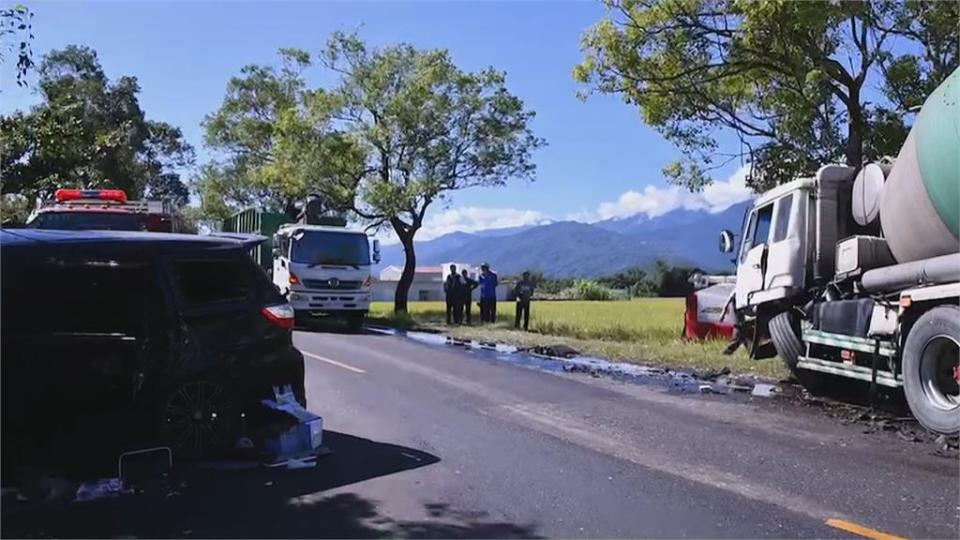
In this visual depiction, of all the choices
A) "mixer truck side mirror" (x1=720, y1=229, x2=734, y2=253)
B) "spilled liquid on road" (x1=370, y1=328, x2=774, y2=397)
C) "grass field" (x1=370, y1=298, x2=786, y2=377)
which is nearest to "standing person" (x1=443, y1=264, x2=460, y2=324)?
"grass field" (x1=370, y1=298, x2=786, y2=377)

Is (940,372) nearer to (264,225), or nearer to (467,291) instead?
(467,291)

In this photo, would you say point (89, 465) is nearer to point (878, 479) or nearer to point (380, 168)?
point (878, 479)

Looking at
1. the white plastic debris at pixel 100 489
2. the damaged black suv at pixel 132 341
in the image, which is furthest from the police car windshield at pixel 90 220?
the white plastic debris at pixel 100 489

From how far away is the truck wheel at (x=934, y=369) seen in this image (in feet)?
24.7

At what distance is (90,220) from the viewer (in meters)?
13.9

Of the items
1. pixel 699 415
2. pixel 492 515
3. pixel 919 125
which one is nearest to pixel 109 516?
pixel 492 515

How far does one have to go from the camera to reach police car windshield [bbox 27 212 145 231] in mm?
13523

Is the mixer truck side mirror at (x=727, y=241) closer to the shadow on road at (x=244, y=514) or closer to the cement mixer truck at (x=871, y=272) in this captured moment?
the cement mixer truck at (x=871, y=272)

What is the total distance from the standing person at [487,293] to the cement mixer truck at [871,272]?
11.6m

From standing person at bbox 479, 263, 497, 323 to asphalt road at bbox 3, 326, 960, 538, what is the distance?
46.4 feet

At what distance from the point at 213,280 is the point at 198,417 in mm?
988

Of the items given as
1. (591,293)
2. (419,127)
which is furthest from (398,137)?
(591,293)

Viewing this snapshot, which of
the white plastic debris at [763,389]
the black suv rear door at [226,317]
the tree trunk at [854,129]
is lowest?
the white plastic debris at [763,389]

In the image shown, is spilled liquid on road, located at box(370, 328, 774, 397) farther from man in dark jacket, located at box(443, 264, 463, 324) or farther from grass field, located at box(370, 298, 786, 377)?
man in dark jacket, located at box(443, 264, 463, 324)
